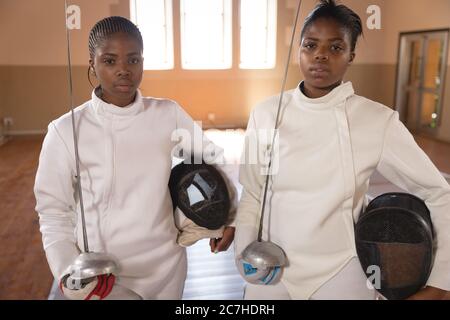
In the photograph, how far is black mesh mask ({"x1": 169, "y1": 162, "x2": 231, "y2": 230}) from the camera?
0.87 m

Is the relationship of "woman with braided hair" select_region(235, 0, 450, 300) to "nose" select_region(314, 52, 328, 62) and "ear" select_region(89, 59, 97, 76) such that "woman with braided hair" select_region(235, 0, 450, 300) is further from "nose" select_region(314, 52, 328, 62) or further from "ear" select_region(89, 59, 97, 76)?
"ear" select_region(89, 59, 97, 76)

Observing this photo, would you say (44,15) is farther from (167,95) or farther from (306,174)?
(306,174)

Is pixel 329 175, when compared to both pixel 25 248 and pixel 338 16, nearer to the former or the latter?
pixel 338 16

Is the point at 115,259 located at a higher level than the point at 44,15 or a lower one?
lower

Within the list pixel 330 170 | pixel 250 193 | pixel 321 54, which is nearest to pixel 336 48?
pixel 321 54

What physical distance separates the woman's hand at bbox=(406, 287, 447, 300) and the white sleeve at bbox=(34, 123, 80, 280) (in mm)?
649

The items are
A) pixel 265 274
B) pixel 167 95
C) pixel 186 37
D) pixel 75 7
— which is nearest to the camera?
pixel 265 274

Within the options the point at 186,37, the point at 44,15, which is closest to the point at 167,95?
the point at 186,37

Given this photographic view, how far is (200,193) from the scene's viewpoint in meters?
0.87

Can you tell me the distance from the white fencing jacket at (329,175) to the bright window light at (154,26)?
43 centimetres

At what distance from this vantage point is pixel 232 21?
4.37 feet

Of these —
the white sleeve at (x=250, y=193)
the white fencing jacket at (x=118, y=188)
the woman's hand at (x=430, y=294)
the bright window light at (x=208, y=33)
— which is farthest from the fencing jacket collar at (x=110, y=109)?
the woman's hand at (x=430, y=294)

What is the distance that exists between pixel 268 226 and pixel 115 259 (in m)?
0.31

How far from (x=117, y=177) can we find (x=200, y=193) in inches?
6.9
